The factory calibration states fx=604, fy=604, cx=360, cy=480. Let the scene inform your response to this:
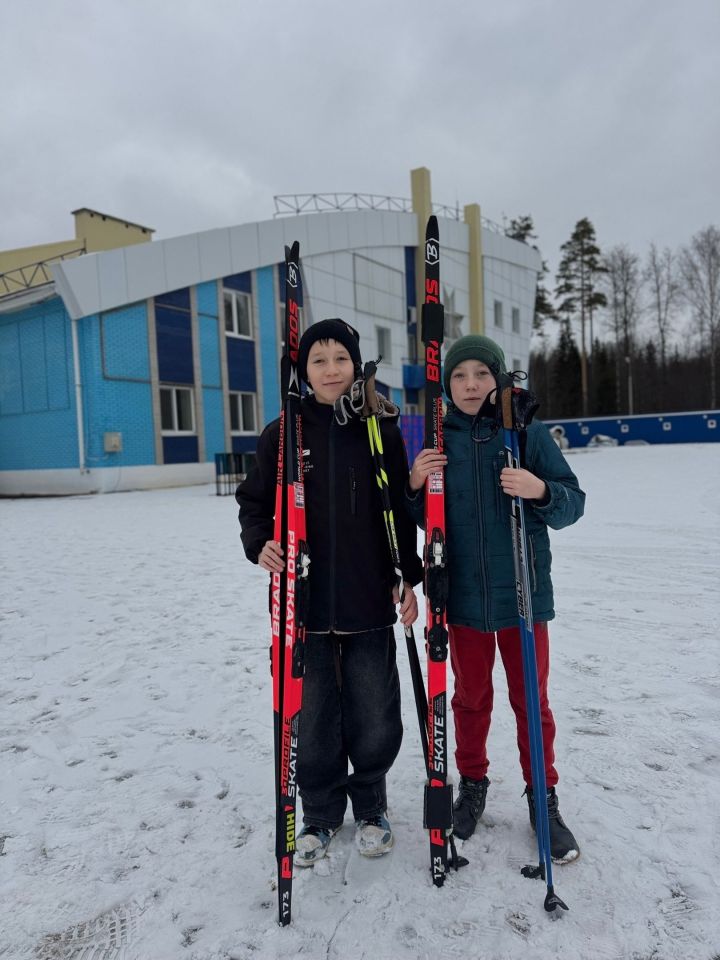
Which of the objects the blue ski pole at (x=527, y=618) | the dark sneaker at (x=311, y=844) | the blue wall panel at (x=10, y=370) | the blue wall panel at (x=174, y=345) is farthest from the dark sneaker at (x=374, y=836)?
the blue wall panel at (x=10, y=370)

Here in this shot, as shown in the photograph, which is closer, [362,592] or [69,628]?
[362,592]

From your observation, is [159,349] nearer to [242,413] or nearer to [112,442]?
[112,442]

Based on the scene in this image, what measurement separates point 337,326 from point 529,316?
108 ft

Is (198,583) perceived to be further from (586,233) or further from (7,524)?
(586,233)

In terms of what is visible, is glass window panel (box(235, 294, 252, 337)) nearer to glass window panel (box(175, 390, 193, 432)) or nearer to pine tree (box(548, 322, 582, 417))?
glass window panel (box(175, 390, 193, 432))

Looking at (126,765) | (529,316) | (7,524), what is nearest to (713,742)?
(126,765)

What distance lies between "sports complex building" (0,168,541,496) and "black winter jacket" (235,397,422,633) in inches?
486

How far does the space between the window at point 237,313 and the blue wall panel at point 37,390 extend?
5070 mm

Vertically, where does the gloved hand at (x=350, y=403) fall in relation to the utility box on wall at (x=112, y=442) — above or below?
below

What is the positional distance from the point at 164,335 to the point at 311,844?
1748cm

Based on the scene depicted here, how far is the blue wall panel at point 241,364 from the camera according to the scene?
65.1 ft

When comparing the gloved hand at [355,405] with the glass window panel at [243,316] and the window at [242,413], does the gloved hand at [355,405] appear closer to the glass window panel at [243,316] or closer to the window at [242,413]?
the window at [242,413]

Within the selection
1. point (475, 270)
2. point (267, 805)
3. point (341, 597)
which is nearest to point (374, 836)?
point (267, 805)

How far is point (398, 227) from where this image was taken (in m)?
24.2
